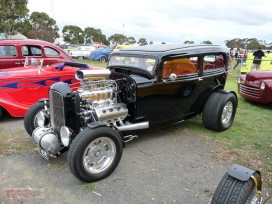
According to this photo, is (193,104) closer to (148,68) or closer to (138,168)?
(148,68)

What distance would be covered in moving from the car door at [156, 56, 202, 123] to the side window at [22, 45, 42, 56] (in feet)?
14.4

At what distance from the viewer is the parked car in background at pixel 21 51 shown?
629 cm

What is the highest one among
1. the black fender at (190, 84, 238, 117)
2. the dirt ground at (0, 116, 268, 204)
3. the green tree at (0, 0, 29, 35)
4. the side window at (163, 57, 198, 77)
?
the green tree at (0, 0, 29, 35)

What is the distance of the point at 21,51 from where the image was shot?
638cm

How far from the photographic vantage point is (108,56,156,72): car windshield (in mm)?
3801

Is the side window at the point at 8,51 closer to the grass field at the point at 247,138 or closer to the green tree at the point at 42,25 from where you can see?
the grass field at the point at 247,138

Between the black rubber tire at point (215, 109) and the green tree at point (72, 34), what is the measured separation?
69561 mm

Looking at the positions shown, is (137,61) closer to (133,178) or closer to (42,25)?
(133,178)

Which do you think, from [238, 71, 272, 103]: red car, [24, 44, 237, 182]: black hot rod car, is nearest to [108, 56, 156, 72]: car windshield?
[24, 44, 237, 182]: black hot rod car

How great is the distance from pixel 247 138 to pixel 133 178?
102 inches

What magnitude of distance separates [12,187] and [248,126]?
465 cm

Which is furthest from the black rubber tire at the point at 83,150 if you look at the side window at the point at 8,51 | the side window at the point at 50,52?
the side window at the point at 8,51

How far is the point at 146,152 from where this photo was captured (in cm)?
378

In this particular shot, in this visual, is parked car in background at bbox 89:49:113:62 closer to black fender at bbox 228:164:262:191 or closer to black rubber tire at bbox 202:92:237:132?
black rubber tire at bbox 202:92:237:132
